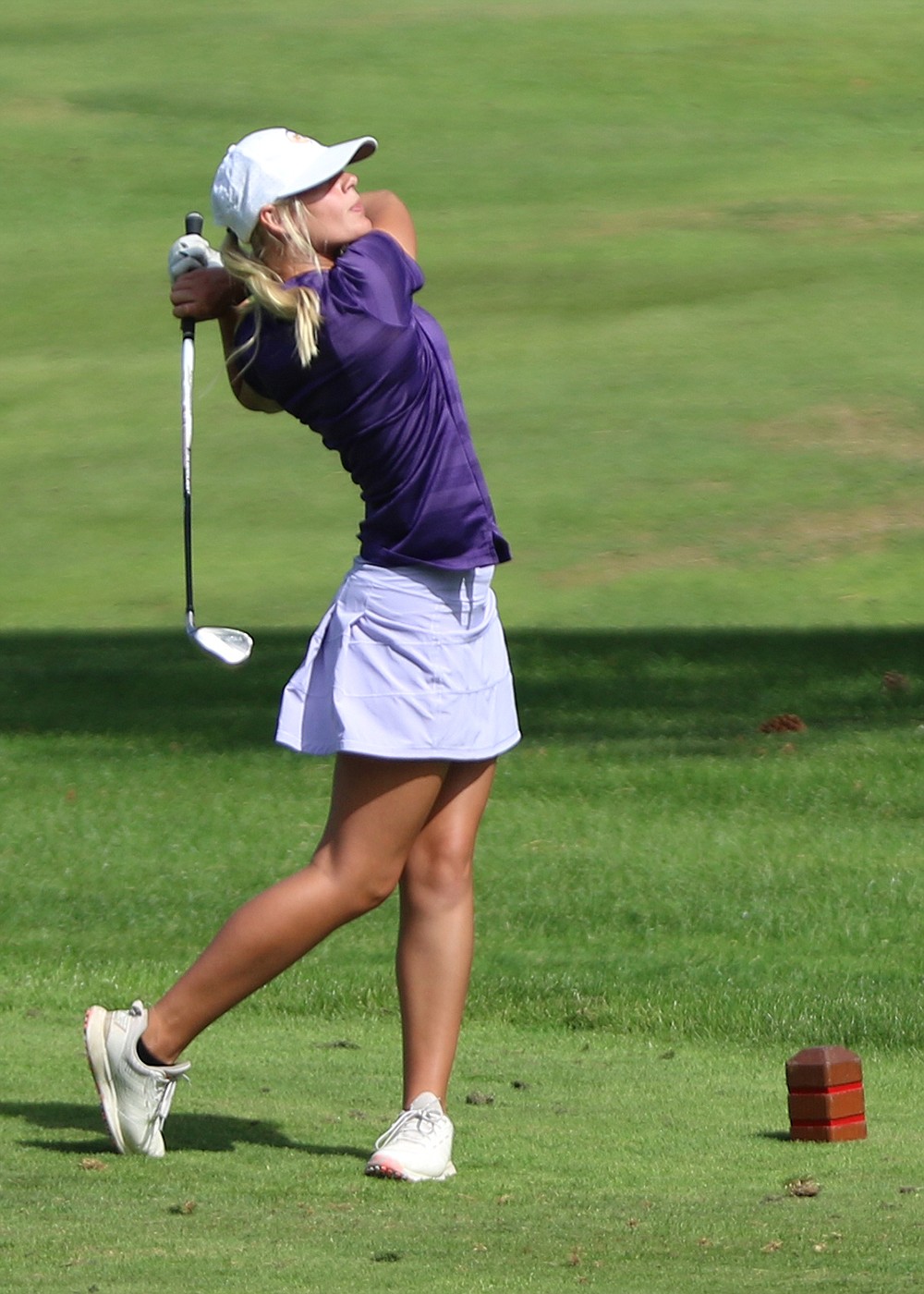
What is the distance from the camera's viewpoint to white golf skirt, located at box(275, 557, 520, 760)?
4547mm

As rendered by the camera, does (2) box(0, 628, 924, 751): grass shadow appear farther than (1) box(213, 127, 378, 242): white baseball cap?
Yes

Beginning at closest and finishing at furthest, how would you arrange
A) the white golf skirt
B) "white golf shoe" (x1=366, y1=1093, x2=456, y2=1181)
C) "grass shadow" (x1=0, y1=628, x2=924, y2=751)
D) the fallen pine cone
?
"white golf shoe" (x1=366, y1=1093, x2=456, y2=1181), the white golf skirt, the fallen pine cone, "grass shadow" (x1=0, y1=628, x2=924, y2=751)

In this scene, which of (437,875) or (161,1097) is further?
(437,875)

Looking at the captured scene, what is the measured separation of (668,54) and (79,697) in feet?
91.4

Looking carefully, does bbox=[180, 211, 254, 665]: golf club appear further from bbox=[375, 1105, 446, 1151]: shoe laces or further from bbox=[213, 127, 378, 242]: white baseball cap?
bbox=[375, 1105, 446, 1151]: shoe laces

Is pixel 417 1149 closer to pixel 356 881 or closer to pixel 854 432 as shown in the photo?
pixel 356 881

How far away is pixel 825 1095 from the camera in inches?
187

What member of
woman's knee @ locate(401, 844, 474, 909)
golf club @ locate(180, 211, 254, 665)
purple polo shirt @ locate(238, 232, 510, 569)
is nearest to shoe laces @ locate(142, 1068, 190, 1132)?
woman's knee @ locate(401, 844, 474, 909)

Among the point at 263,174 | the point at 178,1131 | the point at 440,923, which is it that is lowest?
the point at 178,1131

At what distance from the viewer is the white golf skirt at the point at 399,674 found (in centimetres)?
455

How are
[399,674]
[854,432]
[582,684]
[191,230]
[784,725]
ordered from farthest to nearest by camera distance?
1. [854,432]
2. [582,684]
3. [784,725]
4. [191,230]
5. [399,674]

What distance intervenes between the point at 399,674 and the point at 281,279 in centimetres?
77

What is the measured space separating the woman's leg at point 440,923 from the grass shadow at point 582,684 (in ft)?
20.4

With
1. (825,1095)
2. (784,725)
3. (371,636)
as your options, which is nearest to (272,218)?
(371,636)
